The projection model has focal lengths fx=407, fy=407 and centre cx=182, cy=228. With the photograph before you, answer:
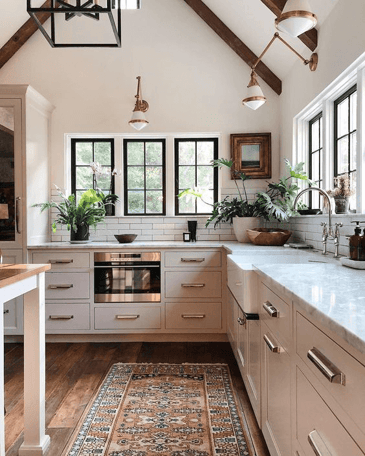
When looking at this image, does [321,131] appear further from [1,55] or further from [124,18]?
[1,55]

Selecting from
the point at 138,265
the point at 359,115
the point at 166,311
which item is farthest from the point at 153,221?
the point at 359,115

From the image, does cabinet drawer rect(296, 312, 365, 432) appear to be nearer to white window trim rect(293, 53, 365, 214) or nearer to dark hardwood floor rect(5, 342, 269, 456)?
dark hardwood floor rect(5, 342, 269, 456)

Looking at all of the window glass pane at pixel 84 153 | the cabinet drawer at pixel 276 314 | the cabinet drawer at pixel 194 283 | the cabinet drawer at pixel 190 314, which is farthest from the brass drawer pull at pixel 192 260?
the cabinet drawer at pixel 276 314

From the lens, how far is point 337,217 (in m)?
2.76

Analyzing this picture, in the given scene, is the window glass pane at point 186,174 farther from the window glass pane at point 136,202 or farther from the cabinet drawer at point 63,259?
the cabinet drawer at point 63,259

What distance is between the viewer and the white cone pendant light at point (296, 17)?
82.3 inches

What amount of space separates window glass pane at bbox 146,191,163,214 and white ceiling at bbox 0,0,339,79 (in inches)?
70.5

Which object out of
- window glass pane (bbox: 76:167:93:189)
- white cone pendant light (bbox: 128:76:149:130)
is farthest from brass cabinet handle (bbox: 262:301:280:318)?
window glass pane (bbox: 76:167:93:189)

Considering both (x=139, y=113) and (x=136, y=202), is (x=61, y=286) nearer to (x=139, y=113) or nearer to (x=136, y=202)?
(x=136, y=202)

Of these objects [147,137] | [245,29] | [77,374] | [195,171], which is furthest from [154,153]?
[77,374]

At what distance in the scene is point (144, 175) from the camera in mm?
4547

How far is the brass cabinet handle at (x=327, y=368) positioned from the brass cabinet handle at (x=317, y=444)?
0.66ft

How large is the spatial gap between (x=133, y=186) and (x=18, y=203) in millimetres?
1264

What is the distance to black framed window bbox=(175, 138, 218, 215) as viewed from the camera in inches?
179
